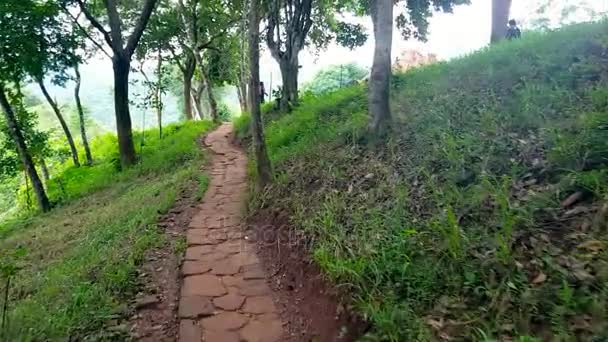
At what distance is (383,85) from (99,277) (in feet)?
13.4

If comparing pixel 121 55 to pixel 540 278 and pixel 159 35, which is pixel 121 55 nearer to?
pixel 159 35

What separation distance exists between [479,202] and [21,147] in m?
10.0

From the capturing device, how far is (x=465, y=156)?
14.4 ft

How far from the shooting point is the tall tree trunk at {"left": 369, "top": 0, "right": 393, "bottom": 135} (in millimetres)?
5578

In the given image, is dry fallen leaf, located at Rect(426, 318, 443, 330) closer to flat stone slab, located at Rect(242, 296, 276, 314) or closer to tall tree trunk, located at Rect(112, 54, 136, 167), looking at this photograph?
flat stone slab, located at Rect(242, 296, 276, 314)

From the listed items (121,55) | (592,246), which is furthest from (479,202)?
(121,55)

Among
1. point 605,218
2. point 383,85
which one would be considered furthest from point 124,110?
point 605,218

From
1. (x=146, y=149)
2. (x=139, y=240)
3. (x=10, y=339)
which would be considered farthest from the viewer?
(x=146, y=149)

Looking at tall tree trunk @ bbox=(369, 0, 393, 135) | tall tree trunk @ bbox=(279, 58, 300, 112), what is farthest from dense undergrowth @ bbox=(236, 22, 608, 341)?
tall tree trunk @ bbox=(279, 58, 300, 112)

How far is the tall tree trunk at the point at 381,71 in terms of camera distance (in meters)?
5.58

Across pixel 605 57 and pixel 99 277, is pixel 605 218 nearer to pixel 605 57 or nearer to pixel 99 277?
pixel 605 57

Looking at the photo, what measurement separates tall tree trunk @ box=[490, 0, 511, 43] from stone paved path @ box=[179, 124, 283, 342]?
23.5 ft

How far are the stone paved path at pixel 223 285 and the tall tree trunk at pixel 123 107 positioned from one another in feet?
17.1

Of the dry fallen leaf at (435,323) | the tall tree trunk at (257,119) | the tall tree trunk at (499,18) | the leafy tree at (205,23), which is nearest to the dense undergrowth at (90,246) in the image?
the tall tree trunk at (257,119)
